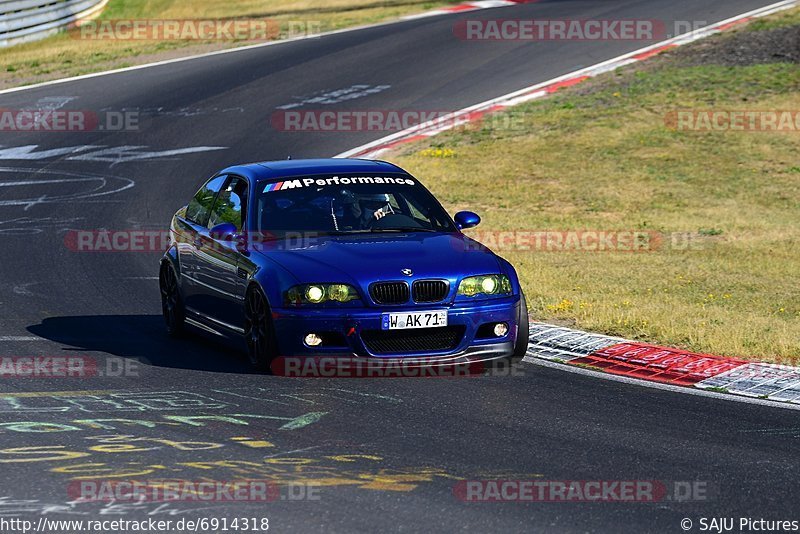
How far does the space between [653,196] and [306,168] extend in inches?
426

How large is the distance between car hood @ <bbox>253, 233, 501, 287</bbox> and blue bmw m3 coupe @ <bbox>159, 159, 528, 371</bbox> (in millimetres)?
11

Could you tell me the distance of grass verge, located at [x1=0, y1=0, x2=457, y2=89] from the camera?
3019 centimetres

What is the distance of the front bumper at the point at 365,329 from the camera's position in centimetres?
959

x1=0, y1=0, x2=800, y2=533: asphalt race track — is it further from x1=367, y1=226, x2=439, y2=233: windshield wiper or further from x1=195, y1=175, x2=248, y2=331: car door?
x1=367, y1=226, x2=439, y2=233: windshield wiper

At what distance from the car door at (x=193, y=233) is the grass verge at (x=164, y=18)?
57.4 feet

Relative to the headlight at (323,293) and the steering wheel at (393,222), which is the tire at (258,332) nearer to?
the headlight at (323,293)

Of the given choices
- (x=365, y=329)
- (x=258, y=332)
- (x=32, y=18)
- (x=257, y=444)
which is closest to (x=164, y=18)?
(x=32, y=18)

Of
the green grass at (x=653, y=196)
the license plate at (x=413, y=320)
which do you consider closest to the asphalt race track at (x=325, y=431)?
the license plate at (x=413, y=320)

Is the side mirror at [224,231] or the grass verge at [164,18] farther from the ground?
the grass verge at [164,18]

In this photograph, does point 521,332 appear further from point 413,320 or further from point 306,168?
Answer: point 306,168

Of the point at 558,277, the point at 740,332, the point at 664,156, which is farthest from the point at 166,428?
the point at 664,156

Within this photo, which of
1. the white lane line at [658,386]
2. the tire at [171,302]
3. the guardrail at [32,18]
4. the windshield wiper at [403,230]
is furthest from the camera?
the guardrail at [32,18]

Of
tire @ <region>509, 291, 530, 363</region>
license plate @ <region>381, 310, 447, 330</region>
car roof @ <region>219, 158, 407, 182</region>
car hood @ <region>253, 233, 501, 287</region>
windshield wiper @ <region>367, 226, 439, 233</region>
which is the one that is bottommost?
tire @ <region>509, 291, 530, 363</region>

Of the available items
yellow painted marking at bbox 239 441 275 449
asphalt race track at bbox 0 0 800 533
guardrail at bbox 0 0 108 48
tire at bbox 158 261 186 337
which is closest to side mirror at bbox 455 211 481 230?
asphalt race track at bbox 0 0 800 533
